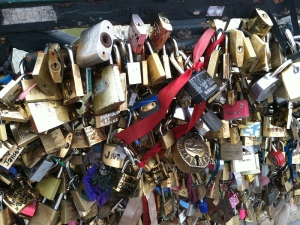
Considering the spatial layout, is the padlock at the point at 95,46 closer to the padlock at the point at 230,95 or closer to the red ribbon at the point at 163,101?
the red ribbon at the point at 163,101

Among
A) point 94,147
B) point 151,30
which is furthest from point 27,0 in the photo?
point 94,147

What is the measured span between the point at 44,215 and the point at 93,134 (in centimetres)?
46

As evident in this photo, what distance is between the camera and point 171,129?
1.40 m

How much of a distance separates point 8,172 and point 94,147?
36cm

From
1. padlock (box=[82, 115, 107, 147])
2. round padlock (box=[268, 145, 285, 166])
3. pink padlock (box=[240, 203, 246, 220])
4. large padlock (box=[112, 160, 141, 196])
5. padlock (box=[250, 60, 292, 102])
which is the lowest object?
pink padlock (box=[240, 203, 246, 220])

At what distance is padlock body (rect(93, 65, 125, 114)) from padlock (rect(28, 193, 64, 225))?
1.77 feet

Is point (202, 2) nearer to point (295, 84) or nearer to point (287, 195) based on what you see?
point (295, 84)

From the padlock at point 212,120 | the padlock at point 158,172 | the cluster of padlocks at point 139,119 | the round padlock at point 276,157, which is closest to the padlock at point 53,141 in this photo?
the cluster of padlocks at point 139,119

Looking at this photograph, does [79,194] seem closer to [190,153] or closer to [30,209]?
[30,209]

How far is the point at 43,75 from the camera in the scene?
1.04 meters

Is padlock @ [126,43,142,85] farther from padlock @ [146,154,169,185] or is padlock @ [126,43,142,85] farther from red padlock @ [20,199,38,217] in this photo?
red padlock @ [20,199,38,217]

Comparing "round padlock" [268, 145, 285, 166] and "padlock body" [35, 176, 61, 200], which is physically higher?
"padlock body" [35, 176, 61, 200]

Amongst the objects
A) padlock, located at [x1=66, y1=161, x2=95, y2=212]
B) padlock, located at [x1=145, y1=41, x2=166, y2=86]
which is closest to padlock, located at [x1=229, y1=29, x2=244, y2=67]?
padlock, located at [x1=145, y1=41, x2=166, y2=86]

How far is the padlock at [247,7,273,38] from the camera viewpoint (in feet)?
4.37
